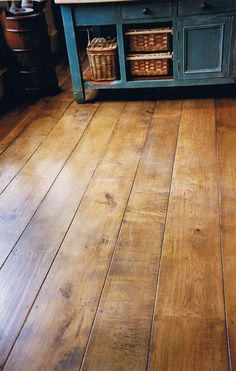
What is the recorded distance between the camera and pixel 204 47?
2730 millimetres

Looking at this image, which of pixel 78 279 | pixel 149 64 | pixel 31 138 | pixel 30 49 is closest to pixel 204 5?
pixel 149 64

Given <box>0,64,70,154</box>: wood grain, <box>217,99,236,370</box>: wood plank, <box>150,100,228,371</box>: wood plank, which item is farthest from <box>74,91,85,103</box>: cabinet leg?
<box>150,100,228,371</box>: wood plank

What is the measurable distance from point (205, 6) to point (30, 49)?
140 cm

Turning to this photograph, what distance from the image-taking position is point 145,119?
275cm

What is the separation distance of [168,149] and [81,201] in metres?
0.71

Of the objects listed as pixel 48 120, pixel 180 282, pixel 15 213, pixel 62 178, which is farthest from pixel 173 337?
pixel 48 120

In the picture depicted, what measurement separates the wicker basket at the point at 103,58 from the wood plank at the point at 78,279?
95cm

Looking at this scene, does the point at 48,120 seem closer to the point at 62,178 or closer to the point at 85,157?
the point at 85,157

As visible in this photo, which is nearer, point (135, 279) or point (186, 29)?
point (135, 279)

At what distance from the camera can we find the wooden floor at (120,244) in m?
1.22

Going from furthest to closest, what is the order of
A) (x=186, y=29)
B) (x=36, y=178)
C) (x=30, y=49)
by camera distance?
(x=30, y=49)
(x=186, y=29)
(x=36, y=178)

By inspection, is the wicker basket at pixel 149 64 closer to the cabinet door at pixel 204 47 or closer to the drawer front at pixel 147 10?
the cabinet door at pixel 204 47

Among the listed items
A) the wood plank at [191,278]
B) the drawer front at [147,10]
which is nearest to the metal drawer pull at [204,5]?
the drawer front at [147,10]

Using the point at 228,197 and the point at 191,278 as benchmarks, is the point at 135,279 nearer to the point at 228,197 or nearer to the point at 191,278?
the point at 191,278
